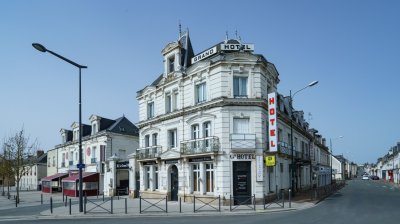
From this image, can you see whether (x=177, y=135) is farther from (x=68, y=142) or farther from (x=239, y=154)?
(x=68, y=142)

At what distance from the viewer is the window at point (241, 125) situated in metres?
24.5

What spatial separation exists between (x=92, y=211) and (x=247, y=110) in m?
11.3

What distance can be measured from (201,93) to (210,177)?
5.91 m

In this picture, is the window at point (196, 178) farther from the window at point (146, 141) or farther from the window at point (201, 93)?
the window at point (146, 141)

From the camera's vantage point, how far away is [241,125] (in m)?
24.5

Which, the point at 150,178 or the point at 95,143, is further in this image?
the point at 95,143

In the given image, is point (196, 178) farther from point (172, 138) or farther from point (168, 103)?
point (168, 103)

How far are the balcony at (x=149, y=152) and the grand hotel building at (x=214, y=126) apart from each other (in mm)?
81

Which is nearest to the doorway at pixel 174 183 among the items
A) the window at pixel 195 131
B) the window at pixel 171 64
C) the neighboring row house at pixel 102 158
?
the window at pixel 195 131

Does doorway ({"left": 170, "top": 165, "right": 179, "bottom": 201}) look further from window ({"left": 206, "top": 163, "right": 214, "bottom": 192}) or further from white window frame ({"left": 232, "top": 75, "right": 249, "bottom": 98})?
white window frame ({"left": 232, "top": 75, "right": 249, "bottom": 98})

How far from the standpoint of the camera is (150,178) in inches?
1228

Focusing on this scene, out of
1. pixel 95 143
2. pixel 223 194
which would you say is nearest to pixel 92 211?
pixel 223 194

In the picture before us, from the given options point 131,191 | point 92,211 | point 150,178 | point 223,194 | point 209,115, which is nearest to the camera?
point 92,211

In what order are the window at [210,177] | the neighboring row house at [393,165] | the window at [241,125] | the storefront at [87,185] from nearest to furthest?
the window at [241,125], the window at [210,177], the storefront at [87,185], the neighboring row house at [393,165]
